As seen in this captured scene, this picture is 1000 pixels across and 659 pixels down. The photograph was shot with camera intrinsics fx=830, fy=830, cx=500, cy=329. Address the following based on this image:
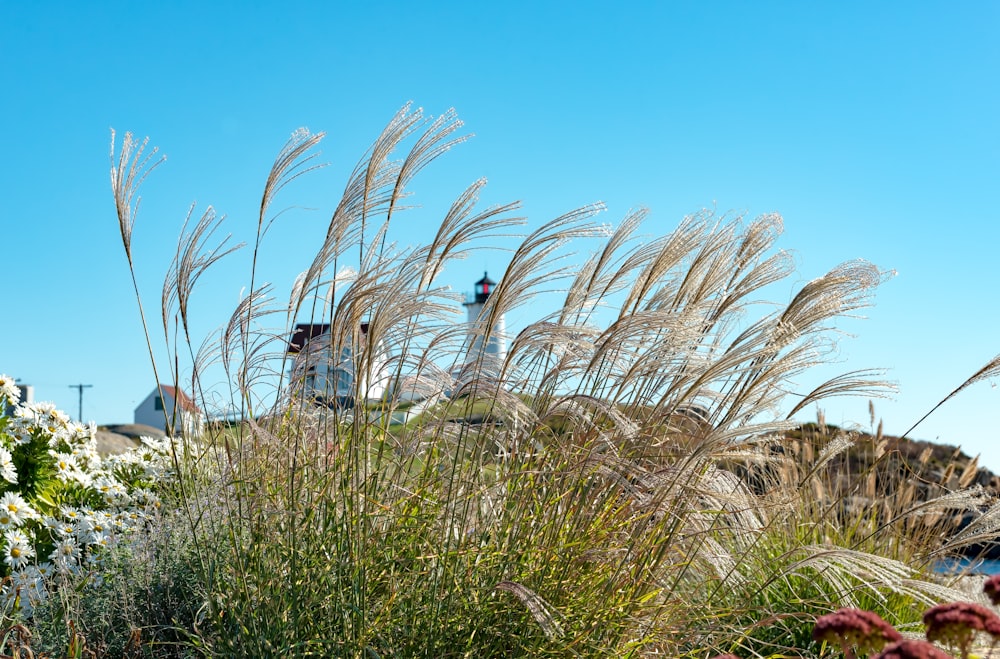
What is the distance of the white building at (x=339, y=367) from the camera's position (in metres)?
2.47

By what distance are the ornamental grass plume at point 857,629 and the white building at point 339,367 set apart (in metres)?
1.37

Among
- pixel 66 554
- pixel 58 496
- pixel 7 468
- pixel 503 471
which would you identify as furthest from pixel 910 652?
pixel 58 496

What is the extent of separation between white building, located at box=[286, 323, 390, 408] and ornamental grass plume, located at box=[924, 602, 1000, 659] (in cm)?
152

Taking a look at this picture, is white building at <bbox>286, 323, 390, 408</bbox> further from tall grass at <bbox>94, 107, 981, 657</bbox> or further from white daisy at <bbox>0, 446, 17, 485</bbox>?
white daisy at <bbox>0, 446, 17, 485</bbox>

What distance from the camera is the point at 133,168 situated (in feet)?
9.14

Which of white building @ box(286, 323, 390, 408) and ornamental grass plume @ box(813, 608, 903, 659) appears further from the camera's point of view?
white building @ box(286, 323, 390, 408)

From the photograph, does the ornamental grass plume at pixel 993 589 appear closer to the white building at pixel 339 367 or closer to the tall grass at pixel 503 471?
the tall grass at pixel 503 471

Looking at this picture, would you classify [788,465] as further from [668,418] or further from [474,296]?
[474,296]

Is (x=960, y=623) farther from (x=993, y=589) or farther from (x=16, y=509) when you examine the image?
(x=16, y=509)

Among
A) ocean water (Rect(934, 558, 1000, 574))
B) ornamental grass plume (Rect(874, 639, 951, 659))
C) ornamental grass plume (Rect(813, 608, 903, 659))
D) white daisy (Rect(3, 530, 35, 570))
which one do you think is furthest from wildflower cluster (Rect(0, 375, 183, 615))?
ocean water (Rect(934, 558, 1000, 574))

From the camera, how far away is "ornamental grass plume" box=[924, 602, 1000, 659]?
1.37 metres

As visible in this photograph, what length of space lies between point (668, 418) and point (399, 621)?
111cm

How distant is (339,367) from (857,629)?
5.49 feet

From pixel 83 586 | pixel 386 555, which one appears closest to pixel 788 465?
pixel 386 555
